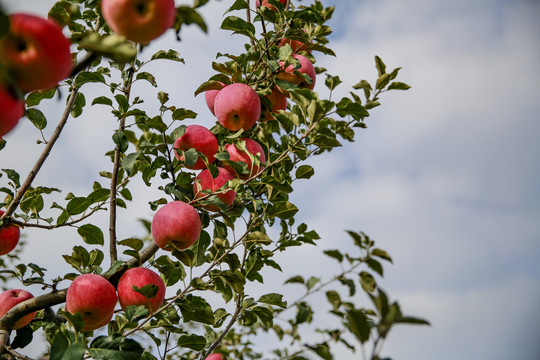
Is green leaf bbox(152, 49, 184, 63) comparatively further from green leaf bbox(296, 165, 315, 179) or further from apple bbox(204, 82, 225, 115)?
green leaf bbox(296, 165, 315, 179)

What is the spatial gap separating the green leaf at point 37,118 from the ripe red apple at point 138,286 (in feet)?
3.75

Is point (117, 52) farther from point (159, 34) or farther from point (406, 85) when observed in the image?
point (406, 85)

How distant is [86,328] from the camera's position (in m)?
1.82

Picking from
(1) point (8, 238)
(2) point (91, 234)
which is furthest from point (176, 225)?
(1) point (8, 238)

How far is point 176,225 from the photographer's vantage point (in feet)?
5.85

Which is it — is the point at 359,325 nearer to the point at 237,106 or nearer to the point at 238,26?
the point at 237,106

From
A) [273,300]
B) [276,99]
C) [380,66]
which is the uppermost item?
[380,66]

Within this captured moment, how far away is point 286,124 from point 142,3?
121 centimetres

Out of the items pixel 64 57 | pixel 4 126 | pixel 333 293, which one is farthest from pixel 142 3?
pixel 333 293

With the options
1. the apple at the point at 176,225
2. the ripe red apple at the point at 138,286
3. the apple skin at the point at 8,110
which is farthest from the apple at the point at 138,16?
the ripe red apple at the point at 138,286

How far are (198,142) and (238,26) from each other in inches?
25.7

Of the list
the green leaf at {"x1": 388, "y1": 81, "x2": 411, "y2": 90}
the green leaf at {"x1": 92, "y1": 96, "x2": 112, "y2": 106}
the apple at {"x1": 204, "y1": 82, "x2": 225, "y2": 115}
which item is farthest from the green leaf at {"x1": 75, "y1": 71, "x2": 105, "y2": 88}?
the green leaf at {"x1": 388, "y1": 81, "x2": 411, "y2": 90}

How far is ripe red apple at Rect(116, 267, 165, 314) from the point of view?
5.66 feet

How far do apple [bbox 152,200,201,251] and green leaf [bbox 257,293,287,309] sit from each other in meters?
0.55
